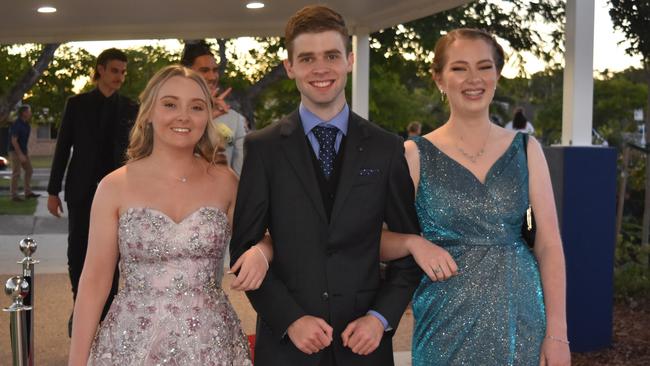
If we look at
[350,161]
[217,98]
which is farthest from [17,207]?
[350,161]

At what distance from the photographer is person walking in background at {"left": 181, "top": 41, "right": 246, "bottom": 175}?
4.80 metres

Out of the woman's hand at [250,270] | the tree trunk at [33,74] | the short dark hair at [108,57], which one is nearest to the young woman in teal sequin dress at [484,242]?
the woman's hand at [250,270]

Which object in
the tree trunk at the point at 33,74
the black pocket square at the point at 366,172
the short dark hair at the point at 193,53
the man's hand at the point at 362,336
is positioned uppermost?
the tree trunk at the point at 33,74

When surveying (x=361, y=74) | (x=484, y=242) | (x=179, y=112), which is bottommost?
(x=484, y=242)

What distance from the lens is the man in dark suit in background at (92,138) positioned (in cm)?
595

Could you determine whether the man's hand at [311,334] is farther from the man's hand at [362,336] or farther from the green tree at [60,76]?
the green tree at [60,76]

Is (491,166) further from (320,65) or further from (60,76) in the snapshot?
(60,76)

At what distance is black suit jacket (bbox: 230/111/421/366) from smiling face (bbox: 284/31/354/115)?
0.13m

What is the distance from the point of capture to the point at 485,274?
3104mm

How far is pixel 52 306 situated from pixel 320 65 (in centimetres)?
635

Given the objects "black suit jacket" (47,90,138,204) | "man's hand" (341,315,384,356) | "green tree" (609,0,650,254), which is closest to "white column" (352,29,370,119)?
"green tree" (609,0,650,254)

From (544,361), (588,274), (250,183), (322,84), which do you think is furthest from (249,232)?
(588,274)

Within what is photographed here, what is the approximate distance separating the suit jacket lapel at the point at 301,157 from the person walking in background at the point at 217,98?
1467mm

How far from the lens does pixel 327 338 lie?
2664mm
